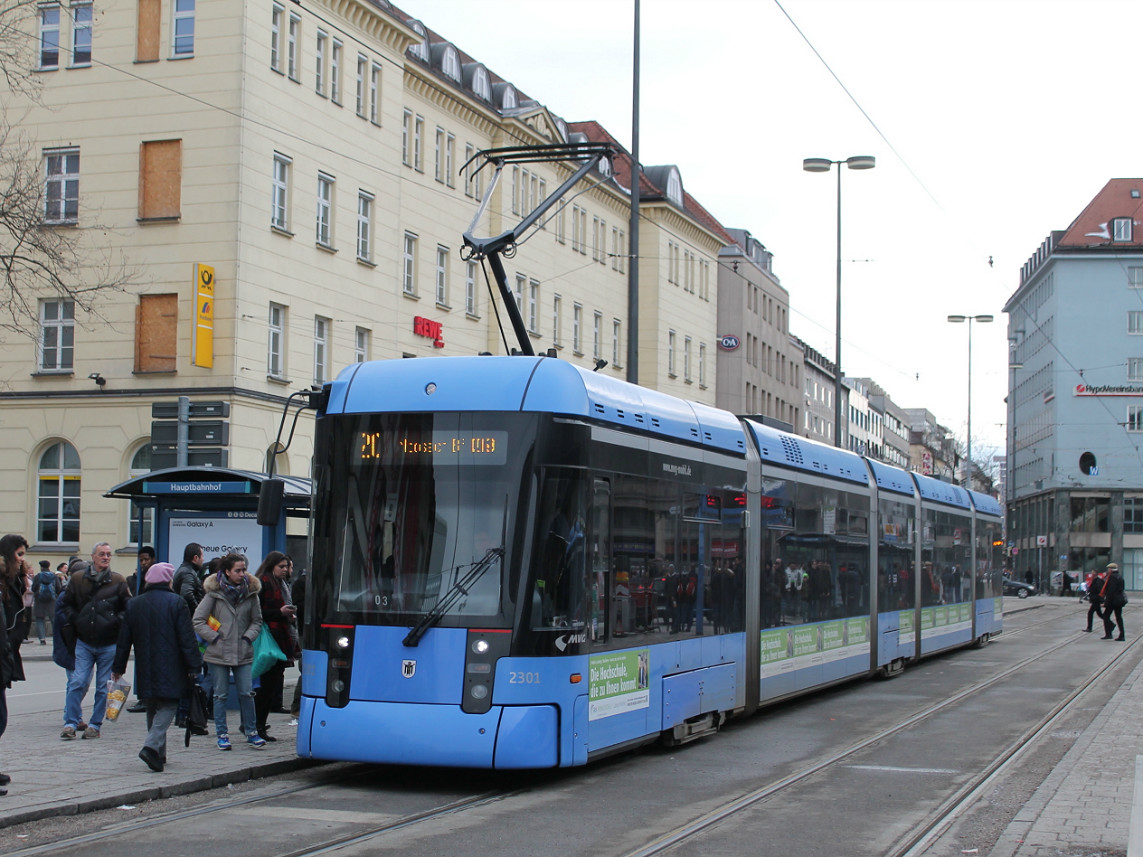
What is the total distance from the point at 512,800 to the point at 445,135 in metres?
35.9

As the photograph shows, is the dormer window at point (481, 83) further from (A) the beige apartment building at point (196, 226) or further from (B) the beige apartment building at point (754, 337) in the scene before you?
(B) the beige apartment building at point (754, 337)

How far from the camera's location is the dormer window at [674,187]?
6438cm

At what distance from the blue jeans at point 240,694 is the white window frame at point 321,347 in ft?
79.5

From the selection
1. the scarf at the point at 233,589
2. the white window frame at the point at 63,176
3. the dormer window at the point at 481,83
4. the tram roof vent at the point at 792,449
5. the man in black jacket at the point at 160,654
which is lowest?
the man in black jacket at the point at 160,654

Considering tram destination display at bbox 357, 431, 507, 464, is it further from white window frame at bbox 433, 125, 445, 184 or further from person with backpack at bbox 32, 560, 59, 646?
white window frame at bbox 433, 125, 445, 184

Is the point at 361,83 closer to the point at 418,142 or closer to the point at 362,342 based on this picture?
the point at 418,142

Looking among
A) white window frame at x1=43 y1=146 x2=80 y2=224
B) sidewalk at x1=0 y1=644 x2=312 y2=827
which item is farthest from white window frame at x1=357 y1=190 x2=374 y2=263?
sidewalk at x1=0 y1=644 x2=312 y2=827

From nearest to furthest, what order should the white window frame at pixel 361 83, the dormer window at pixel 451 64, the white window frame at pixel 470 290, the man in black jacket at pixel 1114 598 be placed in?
the man in black jacket at pixel 1114 598 < the white window frame at pixel 361 83 < the white window frame at pixel 470 290 < the dormer window at pixel 451 64

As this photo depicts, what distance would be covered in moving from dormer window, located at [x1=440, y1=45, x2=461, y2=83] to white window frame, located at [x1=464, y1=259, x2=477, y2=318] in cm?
587

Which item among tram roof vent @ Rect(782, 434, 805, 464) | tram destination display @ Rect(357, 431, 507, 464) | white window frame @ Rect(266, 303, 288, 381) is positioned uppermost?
white window frame @ Rect(266, 303, 288, 381)

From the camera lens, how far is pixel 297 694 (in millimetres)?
13602

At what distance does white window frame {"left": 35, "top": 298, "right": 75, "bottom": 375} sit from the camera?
116ft

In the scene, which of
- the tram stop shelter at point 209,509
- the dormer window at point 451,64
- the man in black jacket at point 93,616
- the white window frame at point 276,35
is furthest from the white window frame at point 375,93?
the man in black jacket at point 93,616

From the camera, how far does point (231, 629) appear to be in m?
12.4
